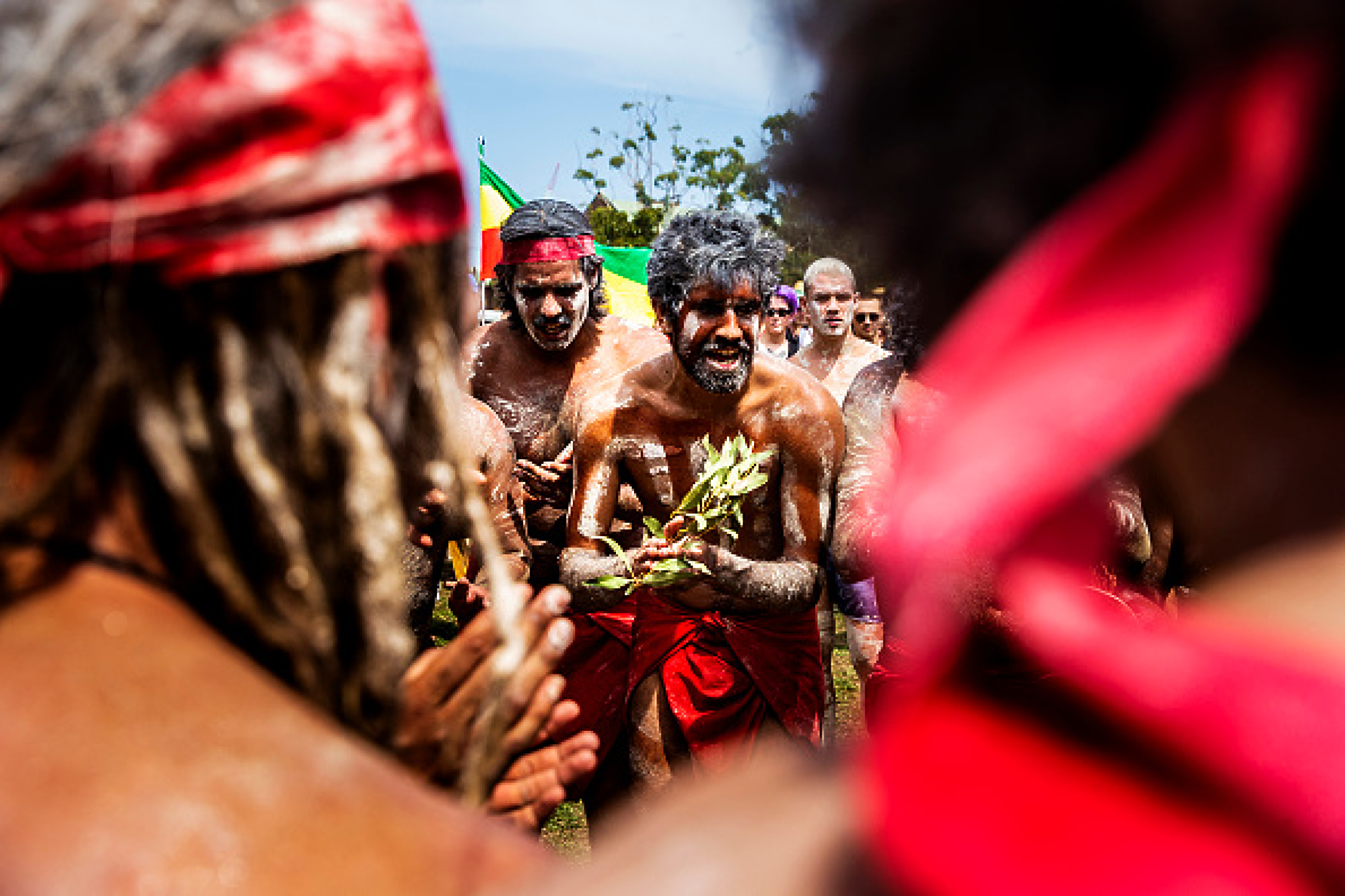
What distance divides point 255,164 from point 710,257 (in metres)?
3.21

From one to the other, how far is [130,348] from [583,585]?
300cm

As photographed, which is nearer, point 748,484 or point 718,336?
point 748,484

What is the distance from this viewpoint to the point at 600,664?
4309mm

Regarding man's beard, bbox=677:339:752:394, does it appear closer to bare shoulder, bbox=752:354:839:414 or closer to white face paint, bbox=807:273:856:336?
bare shoulder, bbox=752:354:839:414

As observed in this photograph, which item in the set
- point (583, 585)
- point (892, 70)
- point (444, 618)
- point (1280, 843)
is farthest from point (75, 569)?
point (444, 618)

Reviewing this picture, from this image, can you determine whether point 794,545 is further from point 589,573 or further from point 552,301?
point 552,301

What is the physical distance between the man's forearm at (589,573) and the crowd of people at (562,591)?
225cm

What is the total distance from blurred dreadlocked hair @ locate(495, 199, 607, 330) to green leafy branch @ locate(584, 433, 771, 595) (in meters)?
1.94

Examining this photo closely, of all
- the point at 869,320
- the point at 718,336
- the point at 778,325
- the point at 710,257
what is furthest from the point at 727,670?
the point at 778,325

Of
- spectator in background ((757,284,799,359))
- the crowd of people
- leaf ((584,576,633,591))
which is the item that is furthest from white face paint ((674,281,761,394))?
spectator in background ((757,284,799,359))

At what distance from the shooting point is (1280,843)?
1.76 feet

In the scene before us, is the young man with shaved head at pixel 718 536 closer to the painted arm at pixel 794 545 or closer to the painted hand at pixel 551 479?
the painted arm at pixel 794 545

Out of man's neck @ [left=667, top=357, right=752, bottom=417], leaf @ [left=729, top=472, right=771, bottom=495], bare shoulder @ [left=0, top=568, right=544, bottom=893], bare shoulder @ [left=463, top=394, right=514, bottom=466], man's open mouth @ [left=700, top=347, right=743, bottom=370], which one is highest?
bare shoulder @ [left=0, top=568, right=544, bottom=893]

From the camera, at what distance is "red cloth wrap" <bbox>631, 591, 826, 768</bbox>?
4012 mm
